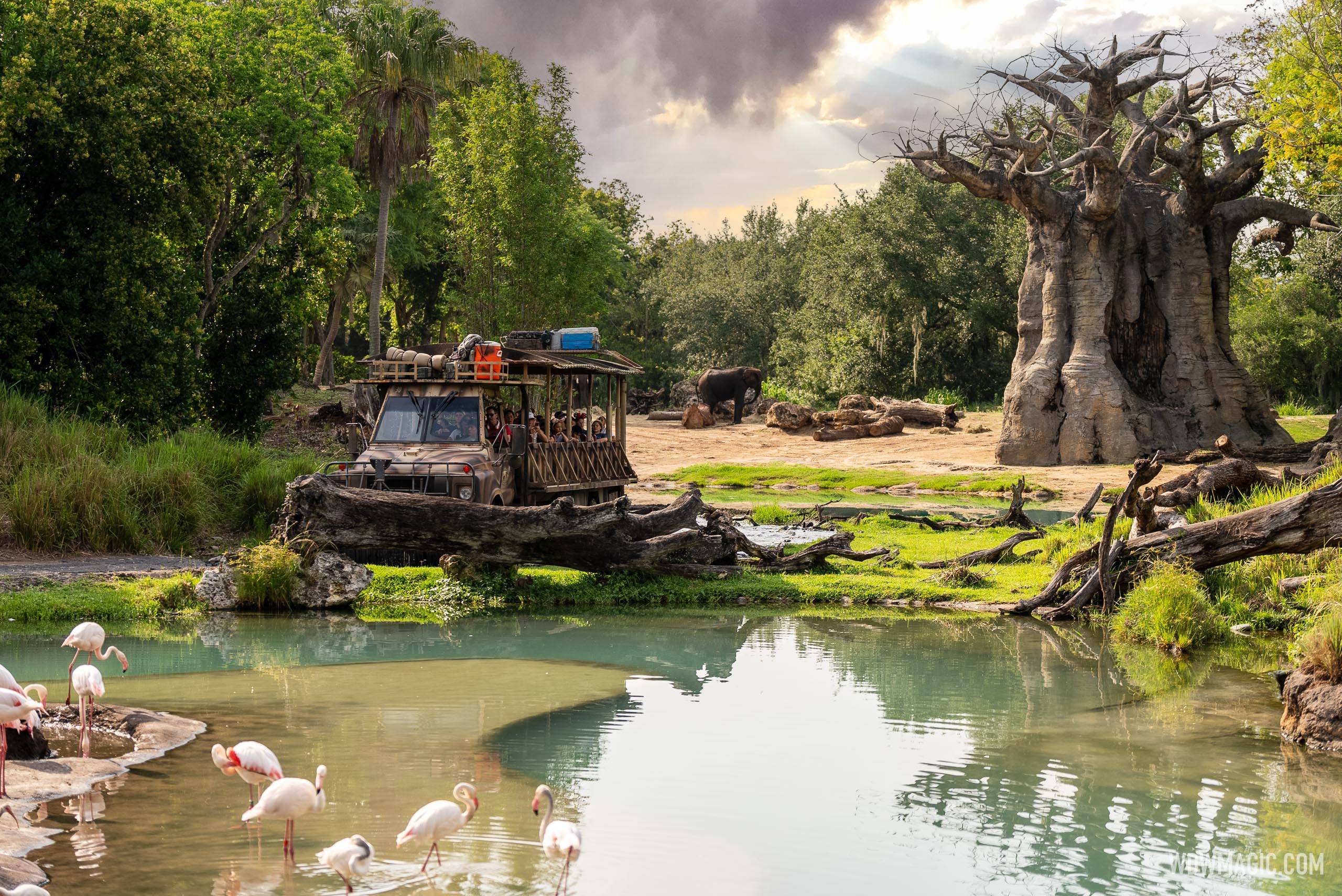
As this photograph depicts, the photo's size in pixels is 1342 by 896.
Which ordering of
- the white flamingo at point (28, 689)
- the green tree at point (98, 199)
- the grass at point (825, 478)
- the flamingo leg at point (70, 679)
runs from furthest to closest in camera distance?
the grass at point (825, 478), the green tree at point (98, 199), the flamingo leg at point (70, 679), the white flamingo at point (28, 689)

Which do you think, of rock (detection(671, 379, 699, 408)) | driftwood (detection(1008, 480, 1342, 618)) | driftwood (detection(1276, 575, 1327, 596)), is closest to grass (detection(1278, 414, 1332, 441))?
driftwood (detection(1276, 575, 1327, 596))

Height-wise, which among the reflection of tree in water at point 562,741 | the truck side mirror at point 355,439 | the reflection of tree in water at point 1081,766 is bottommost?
the reflection of tree in water at point 1081,766

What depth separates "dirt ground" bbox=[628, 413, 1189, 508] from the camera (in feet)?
105

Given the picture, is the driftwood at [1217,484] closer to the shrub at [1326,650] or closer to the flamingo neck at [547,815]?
the shrub at [1326,650]

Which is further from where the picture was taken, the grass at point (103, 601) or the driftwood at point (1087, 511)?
the driftwood at point (1087, 511)

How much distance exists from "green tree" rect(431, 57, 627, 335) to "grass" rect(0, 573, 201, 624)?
29038 millimetres

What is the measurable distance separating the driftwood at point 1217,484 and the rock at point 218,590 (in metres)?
12.3

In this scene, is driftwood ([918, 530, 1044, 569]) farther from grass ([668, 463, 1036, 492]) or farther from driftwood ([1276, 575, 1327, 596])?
Answer: grass ([668, 463, 1036, 492])

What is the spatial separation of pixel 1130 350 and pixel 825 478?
32.5 ft

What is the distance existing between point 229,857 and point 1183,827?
5.91 m

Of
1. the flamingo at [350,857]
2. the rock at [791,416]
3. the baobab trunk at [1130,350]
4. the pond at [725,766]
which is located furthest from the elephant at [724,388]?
the flamingo at [350,857]

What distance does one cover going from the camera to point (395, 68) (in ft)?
133

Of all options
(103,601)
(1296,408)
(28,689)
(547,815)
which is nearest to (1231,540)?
(547,815)

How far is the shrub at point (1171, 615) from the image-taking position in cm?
1370
